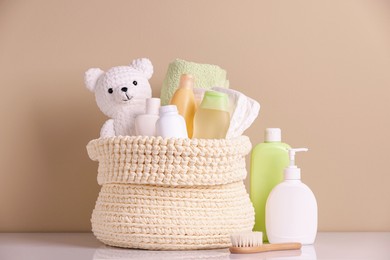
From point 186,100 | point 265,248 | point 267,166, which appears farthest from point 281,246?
point 186,100

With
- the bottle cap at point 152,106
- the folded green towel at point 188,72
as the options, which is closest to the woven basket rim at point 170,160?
the bottle cap at point 152,106

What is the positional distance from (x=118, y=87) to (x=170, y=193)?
0.26m

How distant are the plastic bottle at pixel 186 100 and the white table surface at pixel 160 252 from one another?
0.79 ft

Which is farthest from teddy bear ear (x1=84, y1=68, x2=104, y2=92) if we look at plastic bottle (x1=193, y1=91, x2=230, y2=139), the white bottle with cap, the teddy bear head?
the white bottle with cap

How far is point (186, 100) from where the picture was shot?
1.19 m

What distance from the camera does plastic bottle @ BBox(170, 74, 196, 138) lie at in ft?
3.91

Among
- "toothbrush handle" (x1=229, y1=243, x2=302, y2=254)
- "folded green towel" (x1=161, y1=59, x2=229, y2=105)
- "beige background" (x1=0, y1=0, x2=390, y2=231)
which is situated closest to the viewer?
"toothbrush handle" (x1=229, y1=243, x2=302, y2=254)

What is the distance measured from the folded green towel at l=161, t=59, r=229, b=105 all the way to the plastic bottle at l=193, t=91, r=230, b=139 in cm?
15

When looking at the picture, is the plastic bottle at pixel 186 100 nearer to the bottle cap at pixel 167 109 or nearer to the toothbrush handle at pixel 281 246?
the bottle cap at pixel 167 109

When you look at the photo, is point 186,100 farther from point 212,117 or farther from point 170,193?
point 170,193

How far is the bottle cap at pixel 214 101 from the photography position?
3.75 ft

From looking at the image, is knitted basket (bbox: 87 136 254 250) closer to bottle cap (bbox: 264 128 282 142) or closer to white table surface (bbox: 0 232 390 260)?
white table surface (bbox: 0 232 390 260)

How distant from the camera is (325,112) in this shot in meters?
1.45

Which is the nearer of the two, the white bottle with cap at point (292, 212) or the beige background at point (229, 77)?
the white bottle with cap at point (292, 212)
